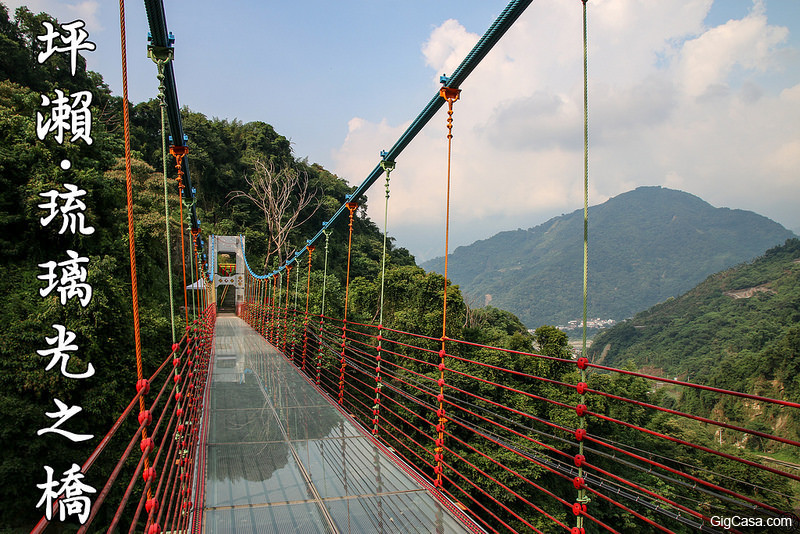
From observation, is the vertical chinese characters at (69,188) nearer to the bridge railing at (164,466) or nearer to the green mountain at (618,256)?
the bridge railing at (164,466)

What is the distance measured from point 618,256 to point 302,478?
120537 millimetres

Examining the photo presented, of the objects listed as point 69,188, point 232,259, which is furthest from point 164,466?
point 232,259

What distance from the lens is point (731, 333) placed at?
38.2 meters

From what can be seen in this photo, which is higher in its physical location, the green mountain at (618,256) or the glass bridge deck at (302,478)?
the green mountain at (618,256)

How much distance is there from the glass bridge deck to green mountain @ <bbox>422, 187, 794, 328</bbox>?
278 ft

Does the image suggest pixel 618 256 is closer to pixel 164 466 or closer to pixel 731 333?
pixel 731 333

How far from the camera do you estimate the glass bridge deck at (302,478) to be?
1.82 meters

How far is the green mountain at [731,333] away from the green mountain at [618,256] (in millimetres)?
36673

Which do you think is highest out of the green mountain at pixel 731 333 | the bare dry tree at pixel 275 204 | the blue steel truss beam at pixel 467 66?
the bare dry tree at pixel 275 204

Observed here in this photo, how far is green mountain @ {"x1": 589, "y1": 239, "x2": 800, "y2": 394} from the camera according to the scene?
2553cm

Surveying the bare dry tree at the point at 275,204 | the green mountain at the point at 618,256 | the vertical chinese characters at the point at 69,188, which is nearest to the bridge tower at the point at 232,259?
the bare dry tree at the point at 275,204

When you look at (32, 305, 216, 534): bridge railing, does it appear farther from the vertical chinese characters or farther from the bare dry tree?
the bare dry tree

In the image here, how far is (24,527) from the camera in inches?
227

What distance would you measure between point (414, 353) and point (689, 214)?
136 metres
